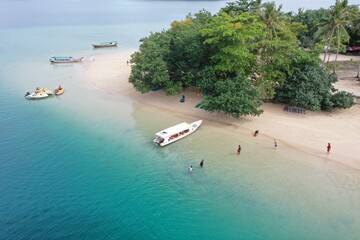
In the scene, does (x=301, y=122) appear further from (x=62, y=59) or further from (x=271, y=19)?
(x=62, y=59)

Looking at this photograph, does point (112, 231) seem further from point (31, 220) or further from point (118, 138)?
point (118, 138)

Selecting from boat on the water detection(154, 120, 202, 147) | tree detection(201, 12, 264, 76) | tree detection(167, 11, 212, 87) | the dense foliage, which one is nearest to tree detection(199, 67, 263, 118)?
the dense foliage

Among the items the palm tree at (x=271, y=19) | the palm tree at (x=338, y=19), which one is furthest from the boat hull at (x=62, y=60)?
the palm tree at (x=338, y=19)

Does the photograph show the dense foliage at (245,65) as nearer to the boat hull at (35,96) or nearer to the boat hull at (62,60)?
the boat hull at (35,96)

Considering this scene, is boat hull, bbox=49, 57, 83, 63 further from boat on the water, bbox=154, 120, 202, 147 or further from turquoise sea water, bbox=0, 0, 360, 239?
boat on the water, bbox=154, 120, 202, 147

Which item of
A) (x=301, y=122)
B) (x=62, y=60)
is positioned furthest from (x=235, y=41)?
(x=62, y=60)

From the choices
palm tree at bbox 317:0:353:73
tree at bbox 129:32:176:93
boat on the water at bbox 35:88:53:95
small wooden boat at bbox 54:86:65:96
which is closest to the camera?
palm tree at bbox 317:0:353:73
